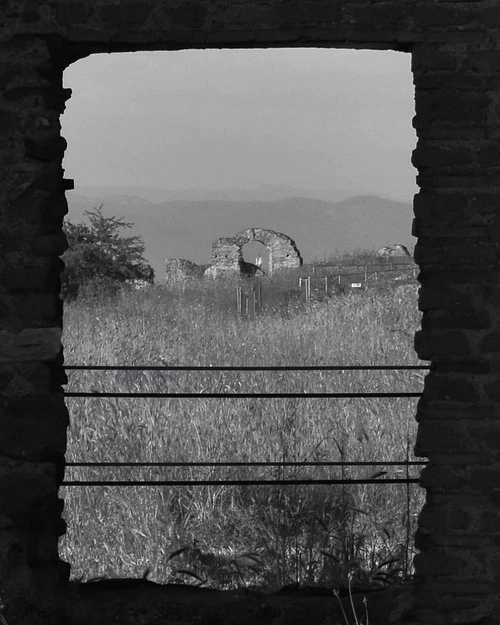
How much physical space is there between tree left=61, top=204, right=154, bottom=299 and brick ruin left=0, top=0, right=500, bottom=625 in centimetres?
1333

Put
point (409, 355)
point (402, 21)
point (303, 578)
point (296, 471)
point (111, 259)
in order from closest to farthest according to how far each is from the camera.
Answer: point (402, 21) → point (303, 578) → point (296, 471) → point (409, 355) → point (111, 259)

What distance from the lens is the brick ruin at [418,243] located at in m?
3.61

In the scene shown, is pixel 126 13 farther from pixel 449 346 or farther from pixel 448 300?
pixel 449 346

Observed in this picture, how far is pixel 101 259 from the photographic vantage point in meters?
17.8

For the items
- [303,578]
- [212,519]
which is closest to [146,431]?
[212,519]

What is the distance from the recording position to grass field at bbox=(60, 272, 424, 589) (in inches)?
187

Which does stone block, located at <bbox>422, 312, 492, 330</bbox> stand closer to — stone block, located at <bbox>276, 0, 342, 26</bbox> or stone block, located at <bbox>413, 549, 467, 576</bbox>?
stone block, located at <bbox>413, 549, 467, 576</bbox>

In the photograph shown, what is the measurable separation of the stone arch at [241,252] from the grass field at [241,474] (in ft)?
46.6

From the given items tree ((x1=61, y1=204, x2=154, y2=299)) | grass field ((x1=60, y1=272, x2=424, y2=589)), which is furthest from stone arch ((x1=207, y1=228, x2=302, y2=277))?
grass field ((x1=60, y1=272, x2=424, y2=589))

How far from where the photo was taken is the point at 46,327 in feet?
12.0

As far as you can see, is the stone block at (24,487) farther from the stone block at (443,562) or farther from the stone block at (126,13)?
the stone block at (126,13)

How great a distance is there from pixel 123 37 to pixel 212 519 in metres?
2.81

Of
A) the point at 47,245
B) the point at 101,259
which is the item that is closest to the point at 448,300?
the point at 47,245

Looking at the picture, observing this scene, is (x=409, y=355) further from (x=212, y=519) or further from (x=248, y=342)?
(x=212, y=519)
